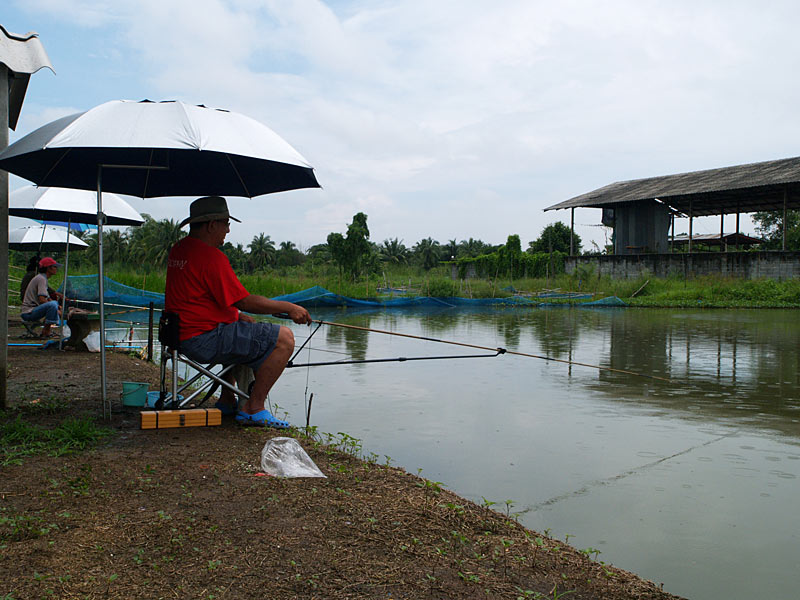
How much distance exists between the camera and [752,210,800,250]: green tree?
38787mm

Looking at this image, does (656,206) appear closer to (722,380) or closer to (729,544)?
(722,380)

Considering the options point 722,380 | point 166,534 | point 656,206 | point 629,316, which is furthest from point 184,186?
point 656,206

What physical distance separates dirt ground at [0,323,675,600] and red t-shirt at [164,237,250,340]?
72 cm

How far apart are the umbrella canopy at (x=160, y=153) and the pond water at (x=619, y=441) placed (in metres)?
1.99

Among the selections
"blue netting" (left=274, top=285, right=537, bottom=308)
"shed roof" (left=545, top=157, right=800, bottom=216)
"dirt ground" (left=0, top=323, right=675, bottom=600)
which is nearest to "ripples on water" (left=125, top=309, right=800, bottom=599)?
"dirt ground" (left=0, top=323, right=675, bottom=600)

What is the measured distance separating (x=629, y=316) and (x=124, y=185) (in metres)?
15.3

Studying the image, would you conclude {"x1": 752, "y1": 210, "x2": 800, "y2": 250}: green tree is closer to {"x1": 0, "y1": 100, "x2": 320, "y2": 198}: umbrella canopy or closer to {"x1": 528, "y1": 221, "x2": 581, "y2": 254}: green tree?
{"x1": 528, "y1": 221, "x2": 581, "y2": 254}: green tree

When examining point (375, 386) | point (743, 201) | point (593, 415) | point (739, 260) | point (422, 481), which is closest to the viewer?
point (422, 481)

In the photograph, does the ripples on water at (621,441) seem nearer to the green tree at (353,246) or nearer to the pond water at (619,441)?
the pond water at (619,441)

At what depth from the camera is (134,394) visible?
454 centimetres

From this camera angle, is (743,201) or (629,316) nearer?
(629,316)

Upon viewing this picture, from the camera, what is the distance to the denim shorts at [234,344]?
12.6 feet

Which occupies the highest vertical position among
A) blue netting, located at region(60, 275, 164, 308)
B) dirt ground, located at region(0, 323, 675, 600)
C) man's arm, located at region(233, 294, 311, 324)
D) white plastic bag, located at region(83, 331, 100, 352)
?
man's arm, located at region(233, 294, 311, 324)

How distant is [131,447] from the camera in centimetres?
357
